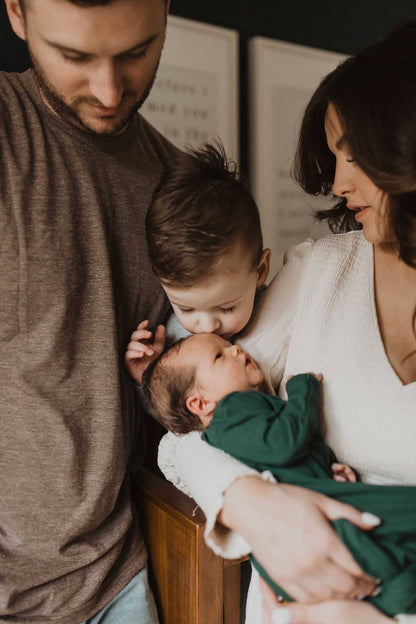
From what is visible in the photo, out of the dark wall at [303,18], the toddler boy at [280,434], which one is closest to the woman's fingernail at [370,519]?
the toddler boy at [280,434]

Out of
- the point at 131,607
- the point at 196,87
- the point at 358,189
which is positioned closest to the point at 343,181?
the point at 358,189

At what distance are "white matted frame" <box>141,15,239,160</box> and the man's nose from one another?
99 cm

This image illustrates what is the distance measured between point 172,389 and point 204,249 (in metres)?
0.30

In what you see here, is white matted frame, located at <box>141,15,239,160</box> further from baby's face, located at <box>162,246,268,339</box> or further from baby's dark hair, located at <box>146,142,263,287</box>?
baby's face, located at <box>162,246,268,339</box>

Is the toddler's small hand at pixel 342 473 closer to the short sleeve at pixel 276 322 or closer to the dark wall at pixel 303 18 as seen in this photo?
the short sleeve at pixel 276 322

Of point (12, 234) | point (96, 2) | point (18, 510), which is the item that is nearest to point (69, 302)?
point (12, 234)

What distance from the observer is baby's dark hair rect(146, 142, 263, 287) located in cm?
121

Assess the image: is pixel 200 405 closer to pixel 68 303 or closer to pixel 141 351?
pixel 141 351

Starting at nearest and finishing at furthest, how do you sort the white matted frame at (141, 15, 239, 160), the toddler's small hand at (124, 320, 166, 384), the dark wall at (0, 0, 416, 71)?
the toddler's small hand at (124, 320, 166, 384) → the white matted frame at (141, 15, 239, 160) → the dark wall at (0, 0, 416, 71)

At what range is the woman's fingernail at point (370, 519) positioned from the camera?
1.00 meters

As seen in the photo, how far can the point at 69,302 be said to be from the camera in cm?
123

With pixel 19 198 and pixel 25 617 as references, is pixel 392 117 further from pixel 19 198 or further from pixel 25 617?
pixel 25 617

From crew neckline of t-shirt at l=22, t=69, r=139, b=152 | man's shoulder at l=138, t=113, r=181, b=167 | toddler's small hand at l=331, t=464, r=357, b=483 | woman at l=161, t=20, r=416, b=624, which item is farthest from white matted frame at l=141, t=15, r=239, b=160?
toddler's small hand at l=331, t=464, r=357, b=483

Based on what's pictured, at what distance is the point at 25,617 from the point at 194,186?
961mm
